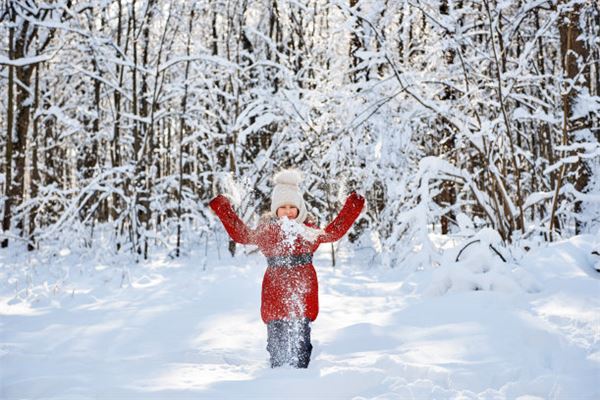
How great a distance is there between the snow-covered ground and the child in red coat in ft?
0.72

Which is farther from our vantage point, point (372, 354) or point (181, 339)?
point (181, 339)

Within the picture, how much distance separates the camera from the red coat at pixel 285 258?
2.88 metres

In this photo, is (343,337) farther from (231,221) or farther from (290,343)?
(231,221)

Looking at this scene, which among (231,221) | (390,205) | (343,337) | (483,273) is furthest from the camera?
(390,205)

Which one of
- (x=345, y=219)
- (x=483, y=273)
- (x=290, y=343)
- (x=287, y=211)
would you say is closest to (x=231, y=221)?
(x=287, y=211)

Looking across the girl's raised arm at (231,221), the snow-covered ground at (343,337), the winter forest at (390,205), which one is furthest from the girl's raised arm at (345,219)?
the snow-covered ground at (343,337)

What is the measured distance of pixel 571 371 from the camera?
2.36 metres

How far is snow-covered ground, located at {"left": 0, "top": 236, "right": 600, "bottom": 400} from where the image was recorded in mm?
2201

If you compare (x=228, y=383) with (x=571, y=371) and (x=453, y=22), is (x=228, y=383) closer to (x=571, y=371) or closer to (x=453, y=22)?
(x=571, y=371)

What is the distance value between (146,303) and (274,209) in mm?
2645

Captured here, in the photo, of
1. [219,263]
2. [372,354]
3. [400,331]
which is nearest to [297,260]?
[372,354]

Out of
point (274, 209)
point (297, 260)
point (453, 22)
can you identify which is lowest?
point (297, 260)

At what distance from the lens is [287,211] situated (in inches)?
121

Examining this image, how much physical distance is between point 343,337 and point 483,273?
161 cm
